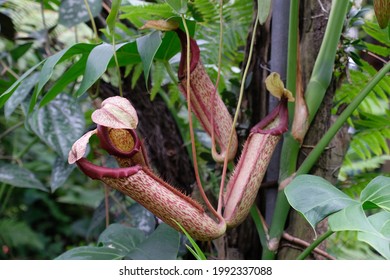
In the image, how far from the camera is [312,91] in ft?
2.18

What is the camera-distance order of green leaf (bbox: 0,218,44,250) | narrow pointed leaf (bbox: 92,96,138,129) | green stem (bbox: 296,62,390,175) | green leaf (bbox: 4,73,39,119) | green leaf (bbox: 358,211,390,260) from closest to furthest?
green leaf (bbox: 358,211,390,260) → narrow pointed leaf (bbox: 92,96,138,129) → green stem (bbox: 296,62,390,175) → green leaf (bbox: 4,73,39,119) → green leaf (bbox: 0,218,44,250)

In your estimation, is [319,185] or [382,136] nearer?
[319,185]

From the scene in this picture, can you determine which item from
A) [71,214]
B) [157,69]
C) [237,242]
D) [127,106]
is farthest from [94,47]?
[71,214]

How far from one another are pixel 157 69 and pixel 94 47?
292mm

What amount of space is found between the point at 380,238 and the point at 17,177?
2.89 feet

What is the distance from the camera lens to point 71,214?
2.35 m

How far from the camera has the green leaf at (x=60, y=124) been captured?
905mm

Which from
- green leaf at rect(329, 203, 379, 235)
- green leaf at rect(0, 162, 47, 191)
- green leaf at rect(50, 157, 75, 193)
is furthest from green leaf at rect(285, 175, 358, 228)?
green leaf at rect(0, 162, 47, 191)

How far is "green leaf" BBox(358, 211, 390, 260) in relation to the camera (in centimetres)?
39

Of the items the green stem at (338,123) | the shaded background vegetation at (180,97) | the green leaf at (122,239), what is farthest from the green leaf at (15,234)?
the green stem at (338,123)

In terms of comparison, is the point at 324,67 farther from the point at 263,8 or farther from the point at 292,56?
the point at 263,8

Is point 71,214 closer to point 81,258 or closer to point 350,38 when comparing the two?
point 81,258

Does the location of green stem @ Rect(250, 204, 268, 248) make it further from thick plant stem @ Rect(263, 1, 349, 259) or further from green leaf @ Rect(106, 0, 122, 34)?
green leaf @ Rect(106, 0, 122, 34)

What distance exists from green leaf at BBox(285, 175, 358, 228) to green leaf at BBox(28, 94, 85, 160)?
514 millimetres
